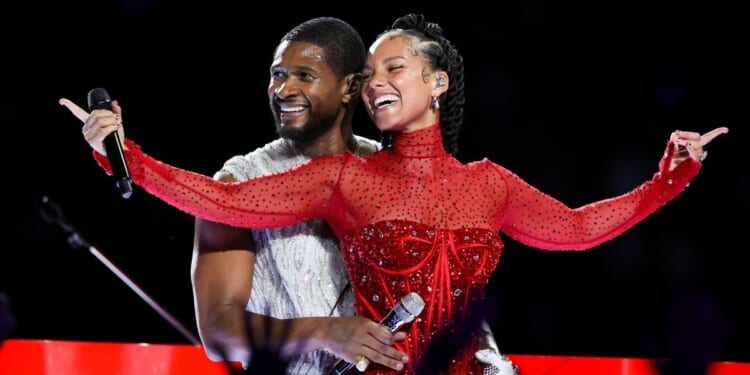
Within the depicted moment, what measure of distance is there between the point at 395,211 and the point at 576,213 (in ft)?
1.40

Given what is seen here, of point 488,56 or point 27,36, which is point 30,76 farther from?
point 488,56

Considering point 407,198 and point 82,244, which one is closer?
point 407,198

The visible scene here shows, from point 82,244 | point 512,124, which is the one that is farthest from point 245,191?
point 512,124

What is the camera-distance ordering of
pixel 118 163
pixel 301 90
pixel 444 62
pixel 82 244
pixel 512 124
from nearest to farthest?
1. pixel 118 163
2. pixel 444 62
3. pixel 301 90
4. pixel 82 244
5. pixel 512 124

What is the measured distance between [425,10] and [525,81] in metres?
0.44

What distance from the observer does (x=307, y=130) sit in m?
2.08

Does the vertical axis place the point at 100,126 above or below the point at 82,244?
above

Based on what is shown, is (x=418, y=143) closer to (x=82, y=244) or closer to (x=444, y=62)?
(x=444, y=62)

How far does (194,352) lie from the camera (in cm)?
226

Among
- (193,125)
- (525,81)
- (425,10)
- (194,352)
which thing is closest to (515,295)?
(525,81)

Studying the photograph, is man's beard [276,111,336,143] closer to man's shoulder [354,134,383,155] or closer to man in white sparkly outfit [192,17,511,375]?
man in white sparkly outfit [192,17,511,375]

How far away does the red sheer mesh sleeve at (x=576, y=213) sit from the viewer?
1.96 m

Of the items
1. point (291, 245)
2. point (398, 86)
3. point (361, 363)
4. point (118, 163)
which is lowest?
point (361, 363)

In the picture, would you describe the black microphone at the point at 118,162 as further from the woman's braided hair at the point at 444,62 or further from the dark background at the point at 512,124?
the dark background at the point at 512,124
